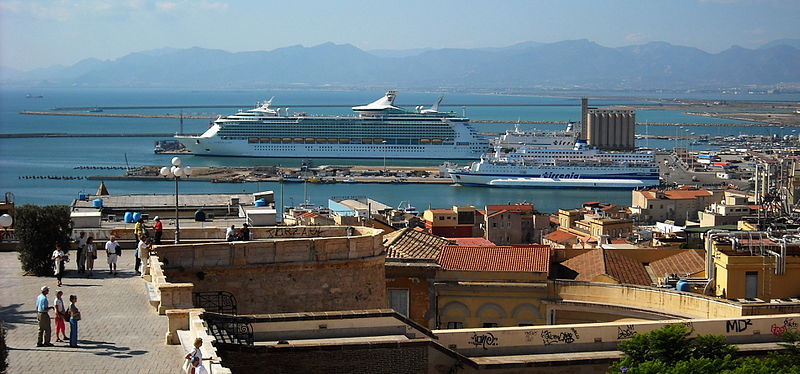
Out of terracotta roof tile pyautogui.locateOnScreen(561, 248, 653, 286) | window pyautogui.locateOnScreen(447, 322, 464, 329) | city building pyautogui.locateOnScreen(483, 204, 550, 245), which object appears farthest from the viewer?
city building pyautogui.locateOnScreen(483, 204, 550, 245)

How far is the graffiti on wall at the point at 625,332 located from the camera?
5.86m

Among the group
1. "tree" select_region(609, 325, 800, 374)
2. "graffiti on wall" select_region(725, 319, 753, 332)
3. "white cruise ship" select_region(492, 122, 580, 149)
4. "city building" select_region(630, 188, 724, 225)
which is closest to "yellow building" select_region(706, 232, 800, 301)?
"graffiti on wall" select_region(725, 319, 753, 332)

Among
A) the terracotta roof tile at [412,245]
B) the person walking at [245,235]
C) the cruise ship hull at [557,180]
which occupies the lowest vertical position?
the cruise ship hull at [557,180]

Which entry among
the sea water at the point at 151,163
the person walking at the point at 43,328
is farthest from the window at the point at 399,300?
the sea water at the point at 151,163

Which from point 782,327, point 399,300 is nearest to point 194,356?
point 782,327

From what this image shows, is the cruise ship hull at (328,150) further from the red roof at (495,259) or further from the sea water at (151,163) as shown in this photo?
the red roof at (495,259)

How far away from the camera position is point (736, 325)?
600cm

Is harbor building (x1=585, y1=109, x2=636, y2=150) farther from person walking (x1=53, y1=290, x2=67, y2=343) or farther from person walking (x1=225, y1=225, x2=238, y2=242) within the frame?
person walking (x1=53, y1=290, x2=67, y2=343)

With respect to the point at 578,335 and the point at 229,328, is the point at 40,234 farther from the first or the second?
the point at 578,335

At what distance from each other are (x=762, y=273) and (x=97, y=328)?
4548 millimetres

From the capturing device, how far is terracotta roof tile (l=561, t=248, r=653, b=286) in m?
8.59

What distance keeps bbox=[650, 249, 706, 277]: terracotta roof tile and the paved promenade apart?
13.9 feet

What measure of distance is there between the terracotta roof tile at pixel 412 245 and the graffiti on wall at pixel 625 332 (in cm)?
239

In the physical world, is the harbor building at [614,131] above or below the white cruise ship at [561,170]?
above
